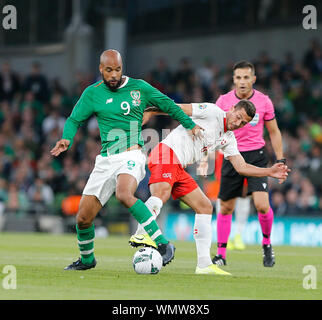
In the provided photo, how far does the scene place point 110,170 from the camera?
9.03 metres

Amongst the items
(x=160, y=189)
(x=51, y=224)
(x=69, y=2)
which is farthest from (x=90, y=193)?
(x=69, y=2)

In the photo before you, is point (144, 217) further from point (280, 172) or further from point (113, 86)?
point (280, 172)

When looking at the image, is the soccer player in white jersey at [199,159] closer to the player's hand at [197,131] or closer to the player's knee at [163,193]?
the player's knee at [163,193]

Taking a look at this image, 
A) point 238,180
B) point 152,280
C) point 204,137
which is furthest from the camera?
point 238,180

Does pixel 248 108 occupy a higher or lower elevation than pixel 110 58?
lower

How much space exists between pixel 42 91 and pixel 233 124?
18.6 meters

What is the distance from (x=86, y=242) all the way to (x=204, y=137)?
1.72 metres

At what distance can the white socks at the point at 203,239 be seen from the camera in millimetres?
9250
